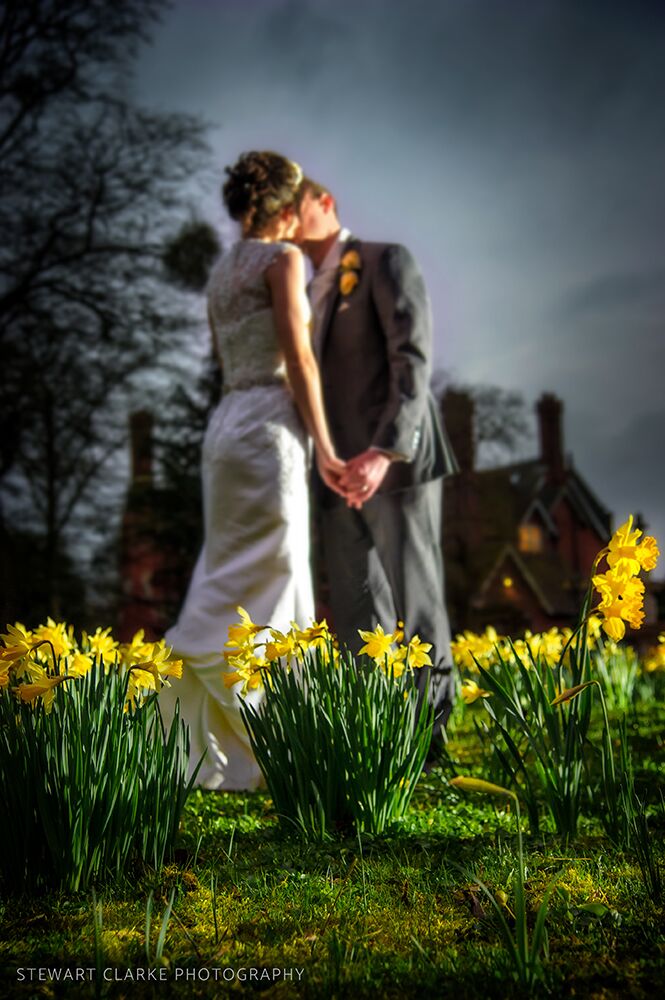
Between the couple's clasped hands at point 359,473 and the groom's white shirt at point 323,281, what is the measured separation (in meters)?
0.73

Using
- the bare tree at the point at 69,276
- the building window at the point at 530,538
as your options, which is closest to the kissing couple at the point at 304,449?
the bare tree at the point at 69,276

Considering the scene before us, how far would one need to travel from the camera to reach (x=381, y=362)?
182 inches

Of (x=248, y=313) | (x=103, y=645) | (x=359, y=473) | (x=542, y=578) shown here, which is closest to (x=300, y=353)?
(x=248, y=313)

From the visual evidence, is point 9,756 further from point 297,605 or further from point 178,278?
point 178,278

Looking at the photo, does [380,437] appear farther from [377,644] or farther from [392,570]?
[377,644]

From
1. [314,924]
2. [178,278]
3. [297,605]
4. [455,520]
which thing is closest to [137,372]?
[178,278]

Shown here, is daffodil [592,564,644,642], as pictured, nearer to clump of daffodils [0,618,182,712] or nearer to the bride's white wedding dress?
clump of daffodils [0,618,182,712]

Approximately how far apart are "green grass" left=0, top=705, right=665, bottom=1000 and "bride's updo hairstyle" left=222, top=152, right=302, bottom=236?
9.69ft

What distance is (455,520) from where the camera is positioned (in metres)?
22.2

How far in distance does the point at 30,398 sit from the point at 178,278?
3.11 m

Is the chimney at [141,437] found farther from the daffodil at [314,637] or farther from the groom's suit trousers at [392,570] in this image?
the daffodil at [314,637]

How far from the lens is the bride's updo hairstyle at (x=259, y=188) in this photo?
4.47m

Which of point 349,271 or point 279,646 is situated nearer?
point 279,646

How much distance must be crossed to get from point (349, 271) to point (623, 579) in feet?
9.29
